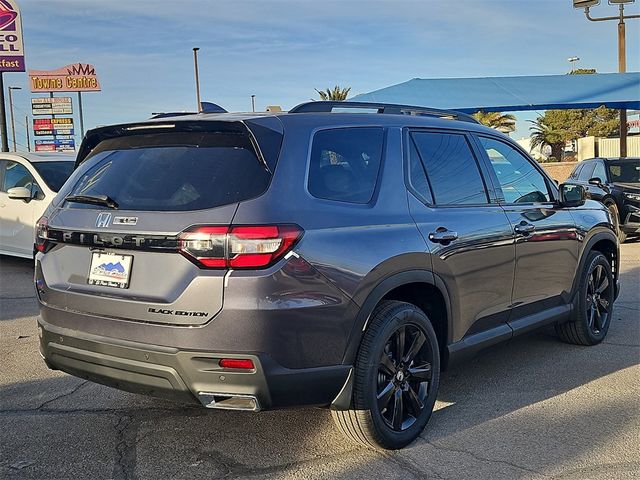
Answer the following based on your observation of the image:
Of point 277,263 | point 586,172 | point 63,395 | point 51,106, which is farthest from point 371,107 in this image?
point 51,106

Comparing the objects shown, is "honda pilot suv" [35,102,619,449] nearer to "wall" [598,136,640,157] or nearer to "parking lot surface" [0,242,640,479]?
"parking lot surface" [0,242,640,479]

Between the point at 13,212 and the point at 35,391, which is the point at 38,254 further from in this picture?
the point at 13,212

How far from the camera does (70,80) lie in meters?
36.2

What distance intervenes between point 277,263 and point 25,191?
7009mm

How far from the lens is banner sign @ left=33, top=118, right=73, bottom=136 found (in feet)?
128

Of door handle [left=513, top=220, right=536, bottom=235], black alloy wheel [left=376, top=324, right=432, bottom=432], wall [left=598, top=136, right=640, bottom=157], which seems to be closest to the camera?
black alloy wheel [left=376, top=324, right=432, bottom=432]

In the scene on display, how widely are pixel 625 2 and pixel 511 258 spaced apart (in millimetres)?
17227

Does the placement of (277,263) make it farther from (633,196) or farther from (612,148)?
(612,148)

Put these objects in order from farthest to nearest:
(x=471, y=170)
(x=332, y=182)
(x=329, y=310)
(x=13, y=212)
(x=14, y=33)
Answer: (x=14, y=33), (x=13, y=212), (x=471, y=170), (x=332, y=182), (x=329, y=310)

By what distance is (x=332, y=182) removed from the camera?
11.2 feet

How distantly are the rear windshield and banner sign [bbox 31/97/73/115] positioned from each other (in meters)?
38.6

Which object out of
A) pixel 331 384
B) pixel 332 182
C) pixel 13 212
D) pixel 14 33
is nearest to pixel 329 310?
pixel 331 384

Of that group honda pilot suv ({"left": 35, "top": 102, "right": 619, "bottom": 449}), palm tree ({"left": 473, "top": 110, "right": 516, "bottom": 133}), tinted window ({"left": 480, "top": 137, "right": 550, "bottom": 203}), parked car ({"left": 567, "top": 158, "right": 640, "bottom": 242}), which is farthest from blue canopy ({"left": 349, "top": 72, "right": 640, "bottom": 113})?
palm tree ({"left": 473, "top": 110, "right": 516, "bottom": 133})

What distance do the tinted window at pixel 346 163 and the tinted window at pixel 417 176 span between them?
25cm
